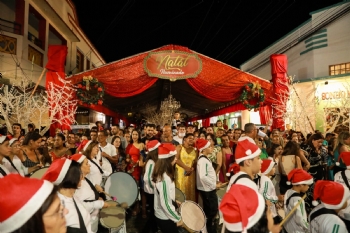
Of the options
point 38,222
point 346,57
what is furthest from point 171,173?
point 346,57

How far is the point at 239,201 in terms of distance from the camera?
201 centimetres

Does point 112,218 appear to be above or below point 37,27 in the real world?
below

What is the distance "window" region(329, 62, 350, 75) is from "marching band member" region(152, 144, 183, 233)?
1847 centimetres

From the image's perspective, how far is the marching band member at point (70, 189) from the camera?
8.77ft

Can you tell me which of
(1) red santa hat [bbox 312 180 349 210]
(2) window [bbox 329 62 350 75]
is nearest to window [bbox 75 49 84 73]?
(2) window [bbox 329 62 350 75]

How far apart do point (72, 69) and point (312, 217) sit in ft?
72.0

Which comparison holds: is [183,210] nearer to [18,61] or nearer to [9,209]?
[9,209]

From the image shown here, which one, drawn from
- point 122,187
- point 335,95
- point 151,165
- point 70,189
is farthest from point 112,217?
point 335,95

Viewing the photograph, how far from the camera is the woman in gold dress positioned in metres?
6.64

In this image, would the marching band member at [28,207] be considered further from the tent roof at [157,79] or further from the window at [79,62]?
the window at [79,62]

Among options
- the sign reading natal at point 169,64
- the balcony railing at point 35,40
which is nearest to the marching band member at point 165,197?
the sign reading natal at point 169,64

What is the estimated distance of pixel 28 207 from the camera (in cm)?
155

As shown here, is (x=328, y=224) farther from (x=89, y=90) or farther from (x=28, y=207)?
(x=89, y=90)

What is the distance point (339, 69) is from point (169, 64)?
1355 centimetres
